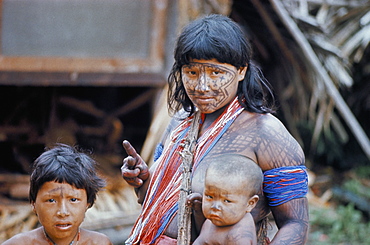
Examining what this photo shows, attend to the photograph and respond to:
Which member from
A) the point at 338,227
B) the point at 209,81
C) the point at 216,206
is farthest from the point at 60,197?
the point at 338,227

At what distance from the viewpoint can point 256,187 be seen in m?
2.51

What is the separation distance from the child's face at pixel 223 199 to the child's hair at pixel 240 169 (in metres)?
0.03

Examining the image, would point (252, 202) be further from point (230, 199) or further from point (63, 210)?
point (63, 210)

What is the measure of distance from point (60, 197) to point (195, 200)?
630mm

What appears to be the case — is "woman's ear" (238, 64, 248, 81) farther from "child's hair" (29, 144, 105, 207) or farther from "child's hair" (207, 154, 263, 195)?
"child's hair" (29, 144, 105, 207)

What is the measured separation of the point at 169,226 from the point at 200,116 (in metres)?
0.56

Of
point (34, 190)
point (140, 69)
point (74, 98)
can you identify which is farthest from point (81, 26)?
point (34, 190)

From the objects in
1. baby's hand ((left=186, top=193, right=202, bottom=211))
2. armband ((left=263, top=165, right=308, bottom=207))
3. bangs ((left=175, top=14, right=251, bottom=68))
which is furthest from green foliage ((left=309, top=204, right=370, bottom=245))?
bangs ((left=175, top=14, right=251, bottom=68))

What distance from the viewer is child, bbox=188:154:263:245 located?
241 centimetres

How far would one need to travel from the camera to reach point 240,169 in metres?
2.46

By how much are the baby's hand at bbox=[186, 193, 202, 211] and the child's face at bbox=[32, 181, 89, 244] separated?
1.75 feet

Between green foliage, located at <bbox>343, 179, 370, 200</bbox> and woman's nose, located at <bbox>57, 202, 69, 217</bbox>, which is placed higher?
woman's nose, located at <bbox>57, 202, 69, 217</bbox>

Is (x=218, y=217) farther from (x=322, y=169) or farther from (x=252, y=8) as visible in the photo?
(x=322, y=169)

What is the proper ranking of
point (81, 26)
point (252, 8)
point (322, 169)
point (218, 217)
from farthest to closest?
point (322, 169), point (252, 8), point (81, 26), point (218, 217)
